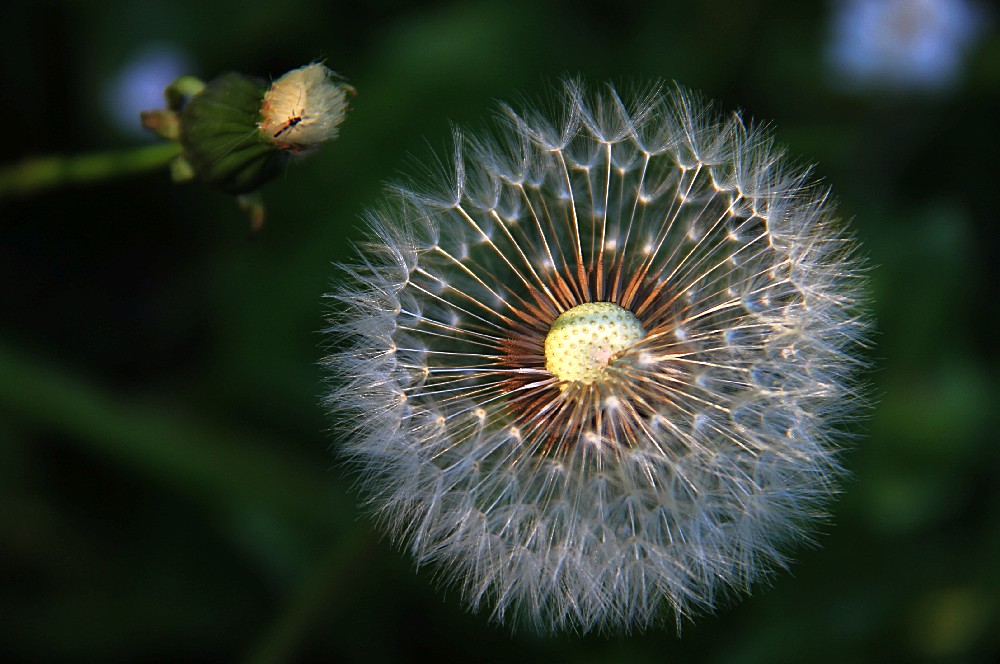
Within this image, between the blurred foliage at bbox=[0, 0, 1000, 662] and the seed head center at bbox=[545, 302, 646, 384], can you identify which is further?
the blurred foliage at bbox=[0, 0, 1000, 662]

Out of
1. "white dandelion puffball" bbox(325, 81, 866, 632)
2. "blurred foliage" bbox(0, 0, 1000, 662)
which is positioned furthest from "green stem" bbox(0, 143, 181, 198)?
"white dandelion puffball" bbox(325, 81, 866, 632)

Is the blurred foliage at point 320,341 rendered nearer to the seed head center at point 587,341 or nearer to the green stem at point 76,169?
the green stem at point 76,169

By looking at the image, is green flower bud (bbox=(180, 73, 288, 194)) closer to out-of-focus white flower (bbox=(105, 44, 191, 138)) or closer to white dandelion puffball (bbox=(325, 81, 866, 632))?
white dandelion puffball (bbox=(325, 81, 866, 632))

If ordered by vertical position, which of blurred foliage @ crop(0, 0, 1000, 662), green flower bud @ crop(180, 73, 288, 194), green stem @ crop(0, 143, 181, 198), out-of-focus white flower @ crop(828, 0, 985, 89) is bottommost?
green flower bud @ crop(180, 73, 288, 194)

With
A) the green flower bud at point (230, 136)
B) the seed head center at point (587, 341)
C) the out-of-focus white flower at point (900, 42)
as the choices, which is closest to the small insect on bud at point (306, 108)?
the green flower bud at point (230, 136)

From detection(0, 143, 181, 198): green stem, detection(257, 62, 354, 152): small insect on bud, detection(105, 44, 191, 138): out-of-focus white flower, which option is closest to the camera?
detection(257, 62, 354, 152): small insect on bud

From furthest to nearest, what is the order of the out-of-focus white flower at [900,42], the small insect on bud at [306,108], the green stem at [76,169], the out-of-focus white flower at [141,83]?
the out-of-focus white flower at [900,42] → the out-of-focus white flower at [141,83] → the green stem at [76,169] → the small insect on bud at [306,108]
